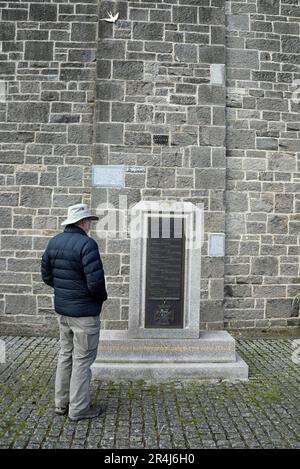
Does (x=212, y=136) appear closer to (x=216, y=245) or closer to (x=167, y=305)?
(x=216, y=245)

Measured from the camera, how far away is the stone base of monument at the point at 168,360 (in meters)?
3.88

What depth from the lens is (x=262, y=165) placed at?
5.79 m

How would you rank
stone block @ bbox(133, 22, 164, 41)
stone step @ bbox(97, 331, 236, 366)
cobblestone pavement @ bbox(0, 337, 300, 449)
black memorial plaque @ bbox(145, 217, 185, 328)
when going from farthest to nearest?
stone block @ bbox(133, 22, 164, 41), black memorial plaque @ bbox(145, 217, 185, 328), stone step @ bbox(97, 331, 236, 366), cobblestone pavement @ bbox(0, 337, 300, 449)

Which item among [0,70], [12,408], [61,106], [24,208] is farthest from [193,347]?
[0,70]

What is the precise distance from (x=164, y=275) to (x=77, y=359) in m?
1.54

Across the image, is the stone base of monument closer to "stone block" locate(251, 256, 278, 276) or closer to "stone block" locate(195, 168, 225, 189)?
"stone block" locate(251, 256, 278, 276)

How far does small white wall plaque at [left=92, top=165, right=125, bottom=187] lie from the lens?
527cm

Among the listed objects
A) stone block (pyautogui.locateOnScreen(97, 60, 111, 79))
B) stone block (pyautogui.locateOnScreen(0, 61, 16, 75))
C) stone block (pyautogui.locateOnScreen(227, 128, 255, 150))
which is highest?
stone block (pyautogui.locateOnScreen(0, 61, 16, 75))

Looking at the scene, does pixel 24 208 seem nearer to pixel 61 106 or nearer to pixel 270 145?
pixel 61 106

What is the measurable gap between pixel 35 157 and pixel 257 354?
4308mm

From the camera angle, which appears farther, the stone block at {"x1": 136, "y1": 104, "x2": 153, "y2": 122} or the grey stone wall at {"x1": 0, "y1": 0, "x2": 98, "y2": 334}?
the grey stone wall at {"x1": 0, "y1": 0, "x2": 98, "y2": 334}

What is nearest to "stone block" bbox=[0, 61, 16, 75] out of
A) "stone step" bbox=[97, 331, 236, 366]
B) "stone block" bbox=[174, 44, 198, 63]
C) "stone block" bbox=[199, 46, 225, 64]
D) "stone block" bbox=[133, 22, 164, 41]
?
"stone block" bbox=[133, 22, 164, 41]

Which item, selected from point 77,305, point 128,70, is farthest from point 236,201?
point 77,305
